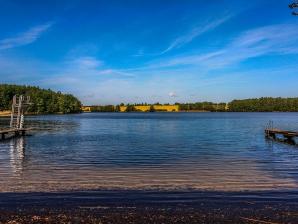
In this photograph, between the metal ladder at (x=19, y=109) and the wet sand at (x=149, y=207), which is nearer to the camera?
the wet sand at (x=149, y=207)

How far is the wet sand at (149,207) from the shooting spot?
41.8 ft

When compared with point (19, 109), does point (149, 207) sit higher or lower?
lower

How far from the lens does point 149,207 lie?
1473 centimetres

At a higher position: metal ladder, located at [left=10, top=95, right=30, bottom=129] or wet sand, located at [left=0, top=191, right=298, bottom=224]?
metal ladder, located at [left=10, top=95, right=30, bottom=129]

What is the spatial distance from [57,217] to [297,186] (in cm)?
1236

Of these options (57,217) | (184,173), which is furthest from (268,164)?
(57,217)

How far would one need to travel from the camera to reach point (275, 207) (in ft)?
47.9

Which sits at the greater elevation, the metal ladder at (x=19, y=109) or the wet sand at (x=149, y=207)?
A: the metal ladder at (x=19, y=109)

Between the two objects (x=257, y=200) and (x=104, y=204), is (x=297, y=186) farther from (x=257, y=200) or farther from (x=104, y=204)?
(x=104, y=204)

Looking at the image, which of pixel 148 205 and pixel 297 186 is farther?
pixel 297 186

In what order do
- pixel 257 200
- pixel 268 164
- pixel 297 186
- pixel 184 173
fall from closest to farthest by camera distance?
1. pixel 257 200
2. pixel 297 186
3. pixel 184 173
4. pixel 268 164

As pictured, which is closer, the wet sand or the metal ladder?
the wet sand

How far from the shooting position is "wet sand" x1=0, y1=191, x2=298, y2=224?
12742mm

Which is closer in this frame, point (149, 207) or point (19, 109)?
point (149, 207)
